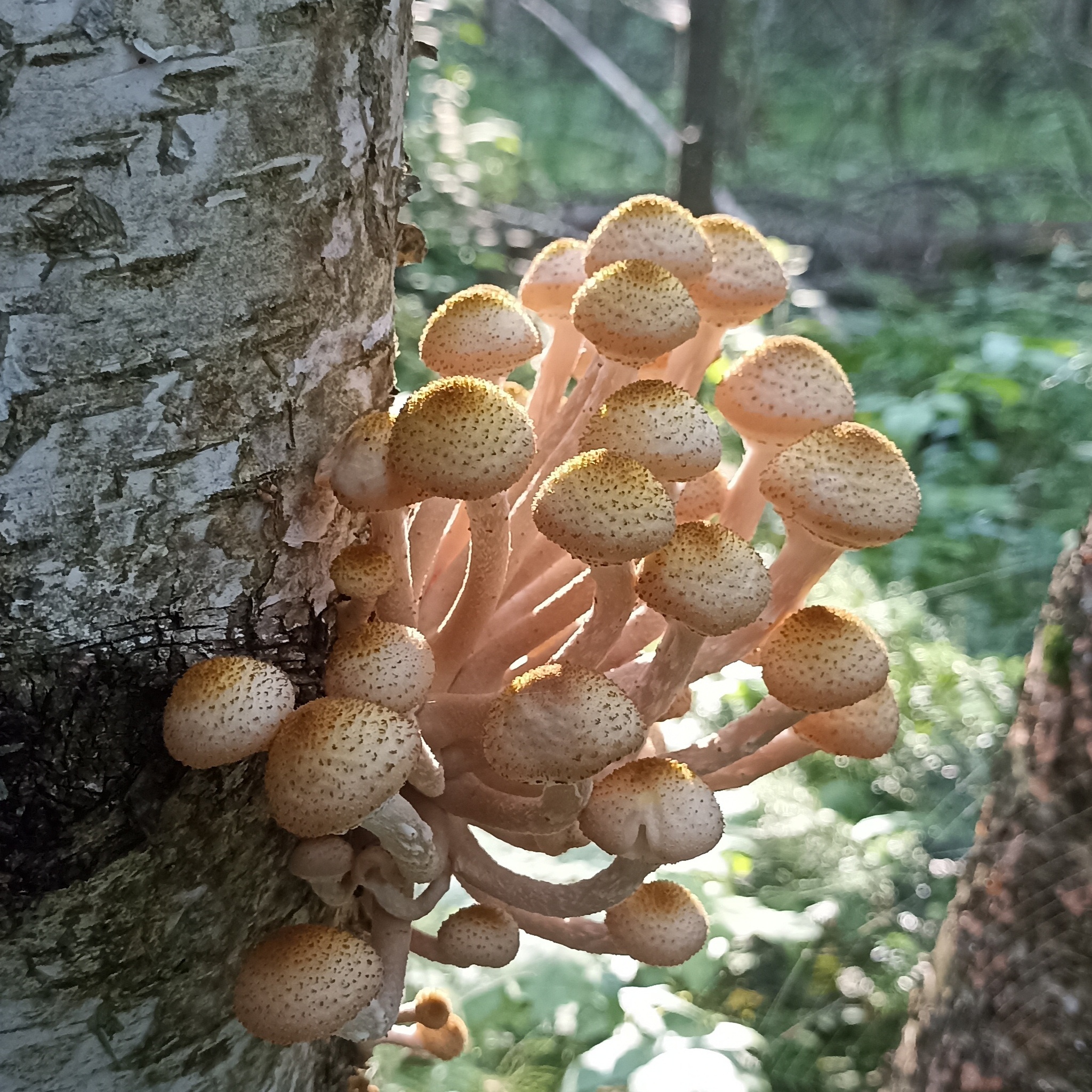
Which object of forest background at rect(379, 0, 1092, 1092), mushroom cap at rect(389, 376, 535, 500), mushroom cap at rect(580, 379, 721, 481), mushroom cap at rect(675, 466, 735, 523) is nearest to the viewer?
mushroom cap at rect(389, 376, 535, 500)

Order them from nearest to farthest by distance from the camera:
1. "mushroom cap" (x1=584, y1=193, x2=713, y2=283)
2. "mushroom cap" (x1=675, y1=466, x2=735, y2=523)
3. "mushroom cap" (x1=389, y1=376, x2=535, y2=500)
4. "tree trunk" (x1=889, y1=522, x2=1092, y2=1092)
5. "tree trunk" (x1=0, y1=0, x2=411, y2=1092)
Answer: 1. "tree trunk" (x1=0, y1=0, x2=411, y2=1092)
2. "mushroom cap" (x1=389, y1=376, x2=535, y2=500)
3. "mushroom cap" (x1=584, y1=193, x2=713, y2=283)
4. "mushroom cap" (x1=675, y1=466, x2=735, y2=523)
5. "tree trunk" (x1=889, y1=522, x2=1092, y2=1092)

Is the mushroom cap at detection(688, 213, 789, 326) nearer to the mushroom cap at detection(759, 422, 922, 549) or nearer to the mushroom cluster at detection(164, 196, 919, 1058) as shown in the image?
the mushroom cluster at detection(164, 196, 919, 1058)

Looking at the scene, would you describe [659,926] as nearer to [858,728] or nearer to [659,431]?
[858,728]

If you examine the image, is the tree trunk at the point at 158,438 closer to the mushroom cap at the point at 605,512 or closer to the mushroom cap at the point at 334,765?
the mushroom cap at the point at 334,765

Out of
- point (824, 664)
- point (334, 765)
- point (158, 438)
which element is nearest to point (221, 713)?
point (334, 765)

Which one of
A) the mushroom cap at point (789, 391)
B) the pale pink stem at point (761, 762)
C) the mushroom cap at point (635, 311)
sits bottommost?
the pale pink stem at point (761, 762)

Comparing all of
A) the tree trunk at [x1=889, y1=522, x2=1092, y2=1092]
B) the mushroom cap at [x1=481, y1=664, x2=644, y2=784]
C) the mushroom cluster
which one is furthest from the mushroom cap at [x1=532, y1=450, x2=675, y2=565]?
the tree trunk at [x1=889, y1=522, x2=1092, y2=1092]

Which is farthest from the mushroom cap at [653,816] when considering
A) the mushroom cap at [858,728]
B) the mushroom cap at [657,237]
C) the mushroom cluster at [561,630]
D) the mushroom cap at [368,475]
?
the mushroom cap at [657,237]
